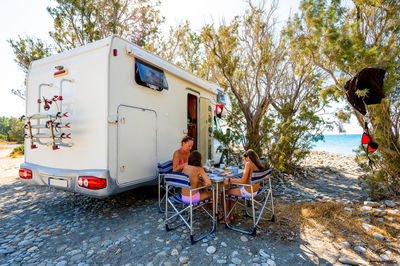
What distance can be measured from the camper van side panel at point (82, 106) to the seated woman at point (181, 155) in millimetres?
1164

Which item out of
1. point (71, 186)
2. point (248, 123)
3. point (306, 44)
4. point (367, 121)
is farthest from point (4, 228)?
point (367, 121)

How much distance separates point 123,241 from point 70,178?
127cm

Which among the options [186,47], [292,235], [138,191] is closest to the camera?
[292,235]

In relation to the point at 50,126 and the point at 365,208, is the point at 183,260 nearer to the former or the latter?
the point at 50,126

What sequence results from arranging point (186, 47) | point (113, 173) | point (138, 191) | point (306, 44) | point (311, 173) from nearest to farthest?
point (113, 173), point (306, 44), point (138, 191), point (311, 173), point (186, 47)

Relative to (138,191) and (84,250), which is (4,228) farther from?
(138,191)

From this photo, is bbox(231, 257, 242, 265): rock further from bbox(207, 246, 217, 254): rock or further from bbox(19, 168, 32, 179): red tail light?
bbox(19, 168, 32, 179): red tail light

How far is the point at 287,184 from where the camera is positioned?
5.79m

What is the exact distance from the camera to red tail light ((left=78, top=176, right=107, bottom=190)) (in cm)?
311

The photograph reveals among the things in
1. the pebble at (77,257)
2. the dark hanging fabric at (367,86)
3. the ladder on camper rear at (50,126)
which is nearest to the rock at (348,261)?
the dark hanging fabric at (367,86)

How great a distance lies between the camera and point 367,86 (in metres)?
3.10

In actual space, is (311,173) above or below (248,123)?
below

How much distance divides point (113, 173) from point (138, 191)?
6.64 feet

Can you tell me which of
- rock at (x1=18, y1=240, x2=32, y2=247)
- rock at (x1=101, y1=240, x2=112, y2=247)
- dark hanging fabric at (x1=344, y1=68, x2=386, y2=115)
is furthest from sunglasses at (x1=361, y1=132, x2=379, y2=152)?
rock at (x1=18, y1=240, x2=32, y2=247)
